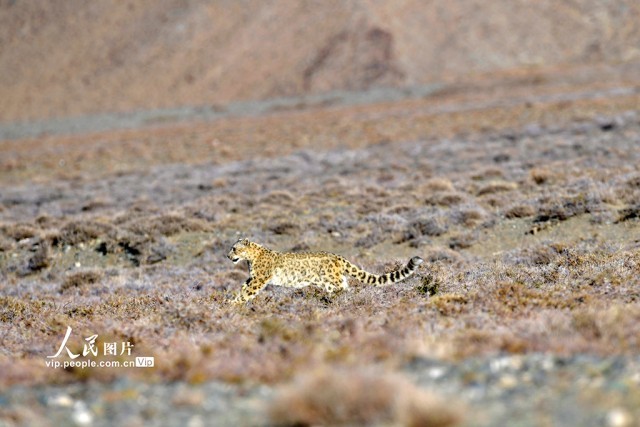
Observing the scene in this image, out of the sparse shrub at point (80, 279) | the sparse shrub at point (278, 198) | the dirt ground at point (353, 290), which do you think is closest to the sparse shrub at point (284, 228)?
the dirt ground at point (353, 290)

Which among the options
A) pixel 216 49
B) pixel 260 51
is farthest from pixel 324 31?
pixel 216 49

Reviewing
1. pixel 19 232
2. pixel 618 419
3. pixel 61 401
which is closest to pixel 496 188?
pixel 19 232

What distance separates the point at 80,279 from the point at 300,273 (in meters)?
5.53

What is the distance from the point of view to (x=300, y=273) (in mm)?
10516

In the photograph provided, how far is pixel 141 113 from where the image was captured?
89.7m

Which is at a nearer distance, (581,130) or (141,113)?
(581,130)

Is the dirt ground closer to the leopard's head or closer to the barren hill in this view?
the leopard's head

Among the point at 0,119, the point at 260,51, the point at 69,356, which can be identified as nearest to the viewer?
the point at 69,356

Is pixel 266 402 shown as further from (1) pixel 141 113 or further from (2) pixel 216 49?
(2) pixel 216 49

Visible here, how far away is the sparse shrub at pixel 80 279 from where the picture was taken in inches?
539

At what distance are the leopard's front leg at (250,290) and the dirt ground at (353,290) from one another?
32 cm

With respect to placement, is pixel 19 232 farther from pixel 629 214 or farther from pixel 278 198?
pixel 629 214

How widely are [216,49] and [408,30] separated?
91.8 ft

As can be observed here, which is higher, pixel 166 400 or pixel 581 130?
pixel 166 400
